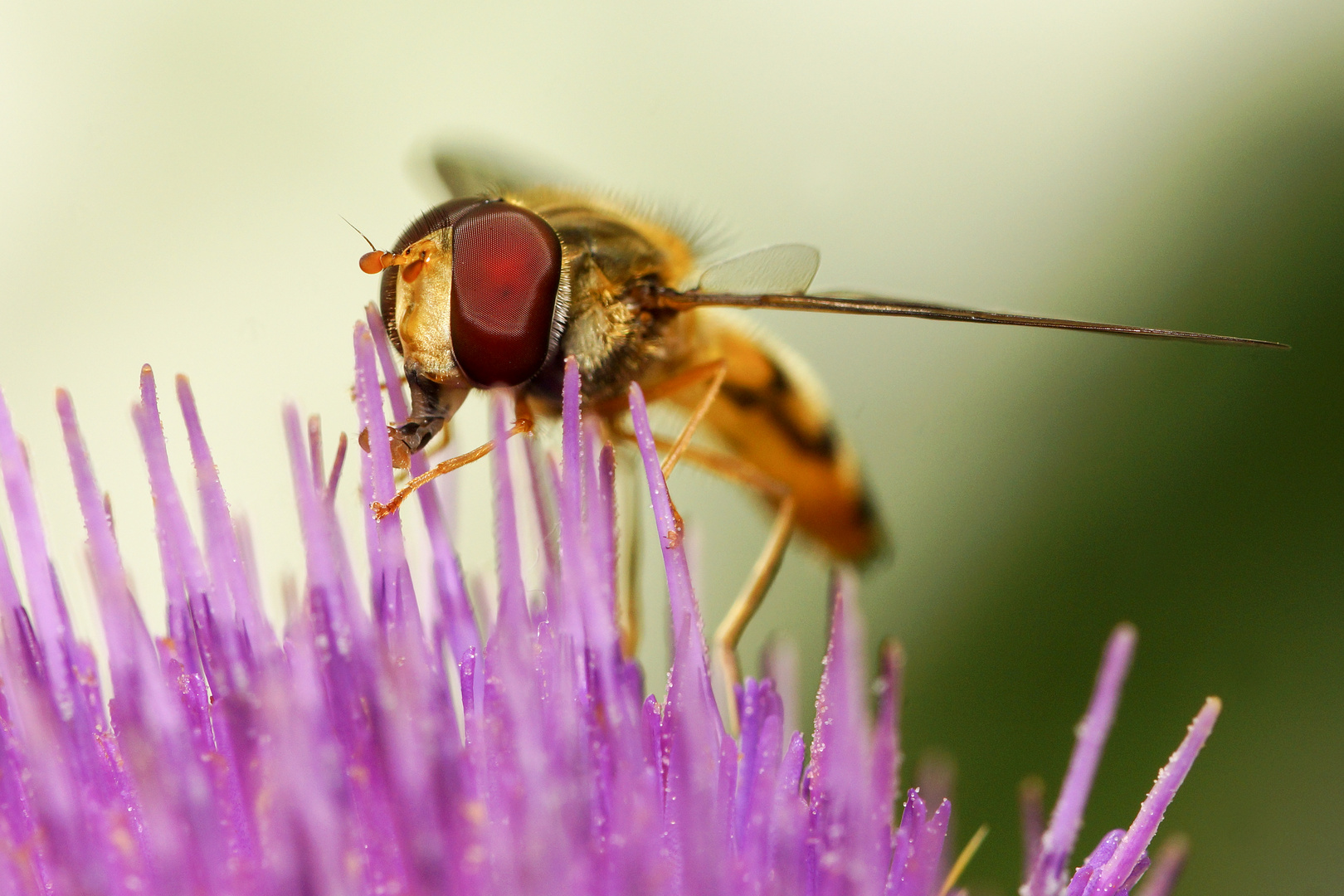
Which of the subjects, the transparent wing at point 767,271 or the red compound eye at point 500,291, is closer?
the red compound eye at point 500,291

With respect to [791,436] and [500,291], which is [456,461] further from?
[791,436]

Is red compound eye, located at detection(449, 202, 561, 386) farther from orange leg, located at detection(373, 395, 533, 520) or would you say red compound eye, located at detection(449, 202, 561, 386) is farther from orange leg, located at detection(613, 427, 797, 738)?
orange leg, located at detection(613, 427, 797, 738)

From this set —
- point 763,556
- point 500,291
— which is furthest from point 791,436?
point 500,291

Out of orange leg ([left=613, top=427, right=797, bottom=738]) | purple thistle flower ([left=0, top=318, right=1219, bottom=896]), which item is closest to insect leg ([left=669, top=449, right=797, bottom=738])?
orange leg ([left=613, top=427, right=797, bottom=738])

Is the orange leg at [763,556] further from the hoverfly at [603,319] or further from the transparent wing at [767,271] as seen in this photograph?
the transparent wing at [767,271]

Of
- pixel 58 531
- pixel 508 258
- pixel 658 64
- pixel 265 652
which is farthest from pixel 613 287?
pixel 658 64

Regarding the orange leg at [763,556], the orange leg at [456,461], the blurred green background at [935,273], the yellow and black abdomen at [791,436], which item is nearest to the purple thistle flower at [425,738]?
the orange leg at [456,461]

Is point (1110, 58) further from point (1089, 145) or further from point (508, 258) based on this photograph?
point (508, 258)
